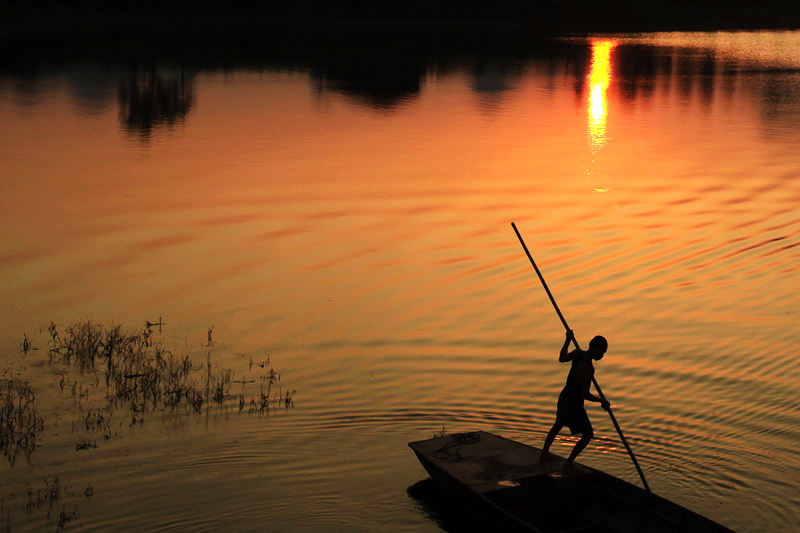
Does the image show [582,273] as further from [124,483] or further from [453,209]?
[124,483]

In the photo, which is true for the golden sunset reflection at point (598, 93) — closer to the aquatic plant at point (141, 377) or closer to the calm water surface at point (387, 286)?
the calm water surface at point (387, 286)

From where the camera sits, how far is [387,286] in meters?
17.7

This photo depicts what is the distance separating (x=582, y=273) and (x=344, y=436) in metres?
7.53

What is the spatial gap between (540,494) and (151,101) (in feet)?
97.6

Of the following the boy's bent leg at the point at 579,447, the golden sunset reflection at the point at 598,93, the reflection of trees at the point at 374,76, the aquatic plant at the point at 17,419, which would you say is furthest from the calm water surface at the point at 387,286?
the reflection of trees at the point at 374,76

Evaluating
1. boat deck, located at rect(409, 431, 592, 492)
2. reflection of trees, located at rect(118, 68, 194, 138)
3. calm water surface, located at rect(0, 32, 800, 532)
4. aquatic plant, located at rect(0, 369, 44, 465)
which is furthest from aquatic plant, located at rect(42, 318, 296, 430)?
reflection of trees, located at rect(118, 68, 194, 138)

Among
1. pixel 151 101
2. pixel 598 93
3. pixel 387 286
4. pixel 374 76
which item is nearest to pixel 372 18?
pixel 374 76

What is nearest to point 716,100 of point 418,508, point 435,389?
point 435,389

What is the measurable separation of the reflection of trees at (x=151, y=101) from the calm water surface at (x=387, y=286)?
222mm

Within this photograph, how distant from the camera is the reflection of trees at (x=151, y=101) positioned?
112ft

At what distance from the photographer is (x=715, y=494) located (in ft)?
37.0

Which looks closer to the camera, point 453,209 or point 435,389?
point 435,389

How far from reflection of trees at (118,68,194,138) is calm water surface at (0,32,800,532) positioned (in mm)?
222

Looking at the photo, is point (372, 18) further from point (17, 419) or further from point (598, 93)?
point (17, 419)
